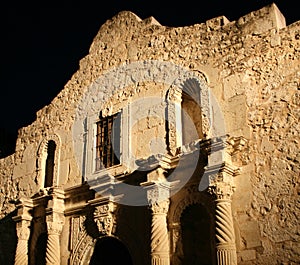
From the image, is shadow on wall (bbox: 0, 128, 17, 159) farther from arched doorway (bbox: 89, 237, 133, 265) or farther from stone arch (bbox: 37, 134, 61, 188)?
arched doorway (bbox: 89, 237, 133, 265)

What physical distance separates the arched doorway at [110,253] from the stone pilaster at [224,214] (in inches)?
116

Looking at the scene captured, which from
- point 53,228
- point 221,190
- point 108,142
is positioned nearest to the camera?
point 221,190

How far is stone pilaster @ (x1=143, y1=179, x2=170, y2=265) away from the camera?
8547 mm

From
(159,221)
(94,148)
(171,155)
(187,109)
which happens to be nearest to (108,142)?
(94,148)

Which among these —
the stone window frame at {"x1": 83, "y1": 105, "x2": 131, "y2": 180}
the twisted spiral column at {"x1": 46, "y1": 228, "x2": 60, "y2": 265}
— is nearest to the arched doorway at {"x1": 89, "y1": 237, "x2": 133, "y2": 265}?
the twisted spiral column at {"x1": 46, "y1": 228, "x2": 60, "y2": 265}

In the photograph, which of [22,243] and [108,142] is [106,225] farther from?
[22,243]

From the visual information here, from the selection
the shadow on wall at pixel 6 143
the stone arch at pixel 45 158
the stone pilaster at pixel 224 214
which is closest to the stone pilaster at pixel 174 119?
the stone pilaster at pixel 224 214

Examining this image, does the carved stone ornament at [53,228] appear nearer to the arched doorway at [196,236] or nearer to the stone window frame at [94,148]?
the stone window frame at [94,148]

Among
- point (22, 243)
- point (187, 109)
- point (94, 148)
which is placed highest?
point (187, 109)

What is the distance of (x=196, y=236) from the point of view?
906 cm

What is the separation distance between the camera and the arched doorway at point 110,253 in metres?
10.4

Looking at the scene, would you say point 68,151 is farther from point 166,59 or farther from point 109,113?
point 166,59

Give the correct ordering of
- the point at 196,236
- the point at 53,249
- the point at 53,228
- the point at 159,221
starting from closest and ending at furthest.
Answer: the point at 159,221 → the point at 196,236 → the point at 53,249 → the point at 53,228

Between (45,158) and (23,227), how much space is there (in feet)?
6.48
